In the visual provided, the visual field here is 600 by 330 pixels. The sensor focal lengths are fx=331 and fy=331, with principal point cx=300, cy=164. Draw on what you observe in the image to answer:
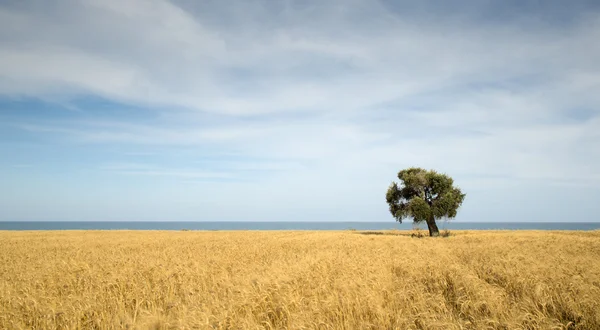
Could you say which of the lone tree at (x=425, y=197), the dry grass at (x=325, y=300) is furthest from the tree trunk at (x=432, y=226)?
the dry grass at (x=325, y=300)

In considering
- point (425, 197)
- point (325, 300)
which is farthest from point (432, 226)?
point (325, 300)

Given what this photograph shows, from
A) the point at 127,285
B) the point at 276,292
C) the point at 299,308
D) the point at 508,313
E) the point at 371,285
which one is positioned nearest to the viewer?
the point at 508,313

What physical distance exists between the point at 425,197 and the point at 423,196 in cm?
40

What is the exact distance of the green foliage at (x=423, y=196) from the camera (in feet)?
127

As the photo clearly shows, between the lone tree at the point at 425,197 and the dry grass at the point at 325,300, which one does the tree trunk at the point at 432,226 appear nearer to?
the lone tree at the point at 425,197

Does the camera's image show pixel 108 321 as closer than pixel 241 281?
Yes

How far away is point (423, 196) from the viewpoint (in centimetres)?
4091

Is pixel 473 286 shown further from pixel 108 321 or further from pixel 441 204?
pixel 441 204

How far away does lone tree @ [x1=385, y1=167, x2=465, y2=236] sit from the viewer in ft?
127

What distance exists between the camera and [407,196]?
42.3 meters

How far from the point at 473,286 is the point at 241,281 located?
19.8 ft

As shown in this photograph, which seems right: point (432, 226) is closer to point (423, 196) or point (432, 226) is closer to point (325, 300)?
point (423, 196)

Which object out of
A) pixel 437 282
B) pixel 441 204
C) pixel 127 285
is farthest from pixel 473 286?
pixel 441 204

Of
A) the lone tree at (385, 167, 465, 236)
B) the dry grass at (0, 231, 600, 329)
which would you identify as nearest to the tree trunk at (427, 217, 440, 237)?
the lone tree at (385, 167, 465, 236)
